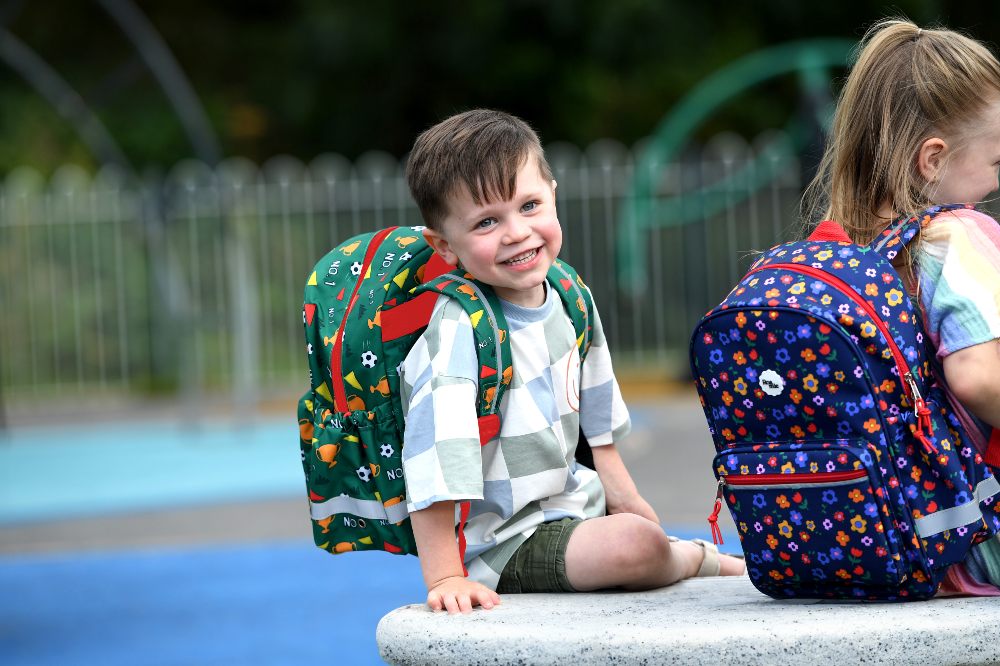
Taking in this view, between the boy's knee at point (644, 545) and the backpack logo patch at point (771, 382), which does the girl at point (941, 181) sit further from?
the boy's knee at point (644, 545)

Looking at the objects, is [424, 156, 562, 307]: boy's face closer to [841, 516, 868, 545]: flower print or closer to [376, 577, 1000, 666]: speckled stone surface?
[376, 577, 1000, 666]: speckled stone surface

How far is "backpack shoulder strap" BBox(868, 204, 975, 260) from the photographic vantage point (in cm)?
239

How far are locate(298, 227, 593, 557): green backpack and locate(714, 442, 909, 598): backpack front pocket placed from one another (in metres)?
0.56

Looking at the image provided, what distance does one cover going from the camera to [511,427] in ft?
8.99

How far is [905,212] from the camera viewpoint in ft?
8.08

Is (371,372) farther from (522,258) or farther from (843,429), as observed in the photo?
(843,429)

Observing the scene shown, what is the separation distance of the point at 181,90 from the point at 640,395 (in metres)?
5.18

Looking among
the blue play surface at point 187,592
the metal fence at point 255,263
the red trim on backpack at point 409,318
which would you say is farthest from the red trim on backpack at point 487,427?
the metal fence at point 255,263

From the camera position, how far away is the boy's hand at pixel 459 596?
251 centimetres

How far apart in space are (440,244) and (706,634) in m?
0.98

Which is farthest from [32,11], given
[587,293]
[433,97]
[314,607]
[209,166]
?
[587,293]

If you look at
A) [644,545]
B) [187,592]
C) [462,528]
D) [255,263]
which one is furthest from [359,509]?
[255,263]

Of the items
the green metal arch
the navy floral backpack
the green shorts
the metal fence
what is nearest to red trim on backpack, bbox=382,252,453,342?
the green shorts

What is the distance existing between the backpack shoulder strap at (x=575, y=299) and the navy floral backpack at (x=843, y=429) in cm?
55
